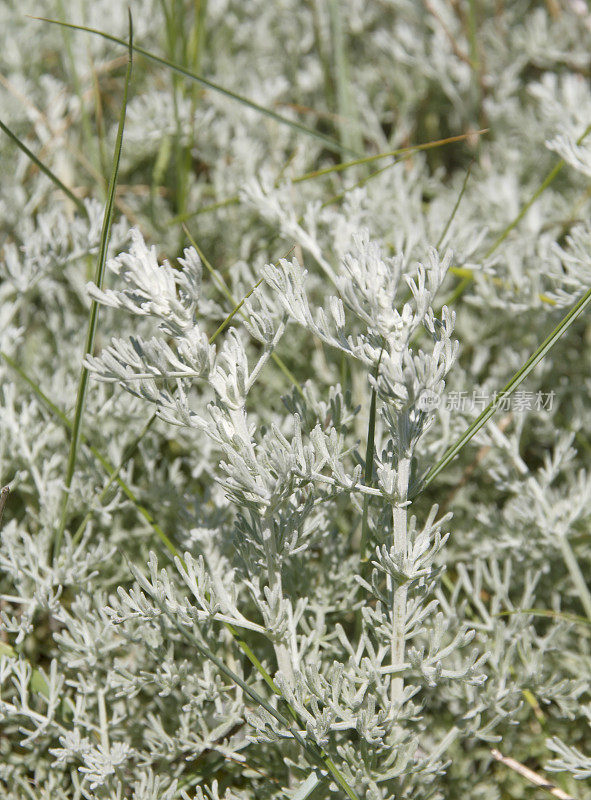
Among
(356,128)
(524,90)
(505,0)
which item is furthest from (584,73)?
(356,128)

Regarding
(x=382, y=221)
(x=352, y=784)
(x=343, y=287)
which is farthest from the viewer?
(x=382, y=221)

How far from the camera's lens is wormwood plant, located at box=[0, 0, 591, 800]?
56.6 inches

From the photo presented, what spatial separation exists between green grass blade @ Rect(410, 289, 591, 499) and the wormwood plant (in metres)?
0.01

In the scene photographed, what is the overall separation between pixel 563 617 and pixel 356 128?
1.82 meters

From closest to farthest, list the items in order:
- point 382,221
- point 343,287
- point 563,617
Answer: point 343,287 < point 563,617 < point 382,221

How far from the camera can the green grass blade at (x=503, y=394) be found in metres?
1.51

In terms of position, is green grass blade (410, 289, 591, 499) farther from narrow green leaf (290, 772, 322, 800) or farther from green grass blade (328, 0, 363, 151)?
green grass blade (328, 0, 363, 151)

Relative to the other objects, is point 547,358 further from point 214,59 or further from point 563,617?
point 214,59

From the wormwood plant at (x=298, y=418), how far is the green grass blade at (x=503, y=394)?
0.05ft

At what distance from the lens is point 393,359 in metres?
1.40

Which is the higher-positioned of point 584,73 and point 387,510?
point 584,73

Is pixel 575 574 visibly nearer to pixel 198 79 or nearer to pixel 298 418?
pixel 298 418

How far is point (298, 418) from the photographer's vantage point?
54.8 inches

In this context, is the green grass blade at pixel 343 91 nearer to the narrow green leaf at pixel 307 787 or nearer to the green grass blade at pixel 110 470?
the green grass blade at pixel 110 470
